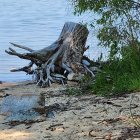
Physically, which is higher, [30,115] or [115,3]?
[115,3]

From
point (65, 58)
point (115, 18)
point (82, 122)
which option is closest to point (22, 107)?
point (82, 122)

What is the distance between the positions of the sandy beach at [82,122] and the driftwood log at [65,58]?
7.20ft

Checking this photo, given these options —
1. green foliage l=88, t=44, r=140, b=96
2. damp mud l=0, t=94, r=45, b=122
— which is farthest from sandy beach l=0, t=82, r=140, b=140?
green foliage l=88, t=44, r=140, b=96

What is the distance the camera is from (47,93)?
30.9ft

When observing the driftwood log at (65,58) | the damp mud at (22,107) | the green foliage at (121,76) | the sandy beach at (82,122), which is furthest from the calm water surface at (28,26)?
the sandy beach at (82,122)

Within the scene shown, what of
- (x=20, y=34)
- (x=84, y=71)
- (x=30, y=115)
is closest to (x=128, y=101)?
(x=30, y=115)

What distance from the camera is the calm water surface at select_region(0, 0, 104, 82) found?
14.2 m

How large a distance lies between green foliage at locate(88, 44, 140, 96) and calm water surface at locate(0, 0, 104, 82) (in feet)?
3.36

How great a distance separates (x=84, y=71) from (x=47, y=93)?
163cm

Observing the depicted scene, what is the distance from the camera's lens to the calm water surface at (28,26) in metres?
14.2

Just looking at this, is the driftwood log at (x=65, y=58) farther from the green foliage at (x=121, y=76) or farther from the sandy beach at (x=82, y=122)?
the sandy beach at (x=82, y=122)

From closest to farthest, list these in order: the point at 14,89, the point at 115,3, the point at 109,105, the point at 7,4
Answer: the point at 109,105 → the point at 115,3 → the point at 14,89 → the point at 7,4

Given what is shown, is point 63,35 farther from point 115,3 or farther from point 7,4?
point 7,4

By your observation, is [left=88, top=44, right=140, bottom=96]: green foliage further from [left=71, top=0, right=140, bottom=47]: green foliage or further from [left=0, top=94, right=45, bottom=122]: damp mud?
[left=0, top=94, right=45, bottom=122]: damp mud
